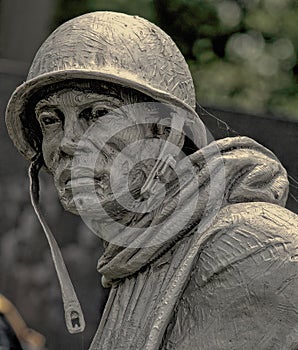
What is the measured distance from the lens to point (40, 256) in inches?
199

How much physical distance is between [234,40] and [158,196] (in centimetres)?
372

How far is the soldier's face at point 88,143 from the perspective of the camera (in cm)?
269

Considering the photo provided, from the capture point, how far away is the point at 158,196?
8.91ft

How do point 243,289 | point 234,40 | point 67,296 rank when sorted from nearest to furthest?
point 243,289, point 67,296, point 234,40

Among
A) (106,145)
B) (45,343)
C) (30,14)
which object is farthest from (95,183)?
(30,14)

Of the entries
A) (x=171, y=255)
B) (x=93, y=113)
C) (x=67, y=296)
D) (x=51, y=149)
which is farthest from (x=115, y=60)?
(x=67, y=296)

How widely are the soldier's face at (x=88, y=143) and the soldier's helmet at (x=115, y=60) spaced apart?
0.05 m

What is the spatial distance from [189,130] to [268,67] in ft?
11.7

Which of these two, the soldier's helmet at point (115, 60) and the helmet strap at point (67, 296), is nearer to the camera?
the soldier's helmet at point (115, 60)

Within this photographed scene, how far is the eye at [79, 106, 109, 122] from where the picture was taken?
269cm

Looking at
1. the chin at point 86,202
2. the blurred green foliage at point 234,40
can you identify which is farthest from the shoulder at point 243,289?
the blurred green foliage at point 234,40

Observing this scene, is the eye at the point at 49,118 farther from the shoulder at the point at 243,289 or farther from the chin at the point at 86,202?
the shoulder at the point at 243,289

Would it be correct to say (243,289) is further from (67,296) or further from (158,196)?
(67,296)

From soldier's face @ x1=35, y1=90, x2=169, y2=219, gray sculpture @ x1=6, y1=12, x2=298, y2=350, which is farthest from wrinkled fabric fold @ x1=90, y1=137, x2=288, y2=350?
soldier's face @ x1=35, y1=90, x2=169, y2=219
